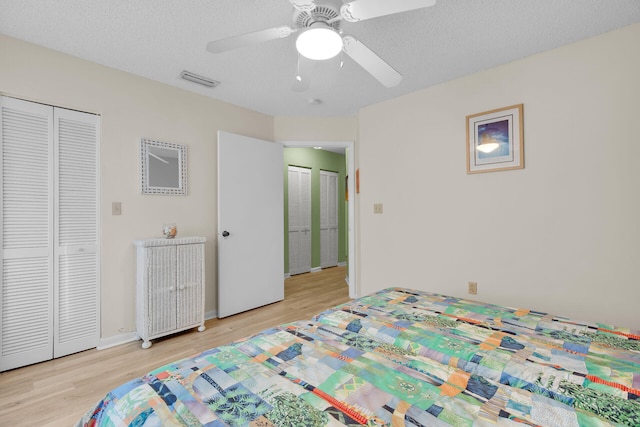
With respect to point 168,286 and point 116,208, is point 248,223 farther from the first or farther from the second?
point 116,208

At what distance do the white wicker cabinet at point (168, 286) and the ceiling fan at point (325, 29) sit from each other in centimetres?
183

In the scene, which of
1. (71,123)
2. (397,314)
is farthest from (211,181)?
(397,314)

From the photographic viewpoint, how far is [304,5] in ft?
4.55

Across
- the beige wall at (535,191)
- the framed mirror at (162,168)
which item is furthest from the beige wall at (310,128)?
the framed mirror at (162,168)

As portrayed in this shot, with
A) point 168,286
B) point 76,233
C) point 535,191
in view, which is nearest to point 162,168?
point 76,233

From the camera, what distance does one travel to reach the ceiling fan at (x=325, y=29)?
1365 mm

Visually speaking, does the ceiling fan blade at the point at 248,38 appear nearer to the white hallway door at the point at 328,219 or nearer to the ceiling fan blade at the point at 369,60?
the ceiling fan blade at the point at 369,60

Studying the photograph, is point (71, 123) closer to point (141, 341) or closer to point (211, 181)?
point (211, 181)

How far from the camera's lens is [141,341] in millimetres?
2734

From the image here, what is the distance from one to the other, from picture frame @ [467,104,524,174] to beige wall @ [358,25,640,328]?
0.20 ft

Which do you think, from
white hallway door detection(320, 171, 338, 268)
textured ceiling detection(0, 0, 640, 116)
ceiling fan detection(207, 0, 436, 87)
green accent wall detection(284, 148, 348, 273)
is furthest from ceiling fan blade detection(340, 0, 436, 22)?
white hallway door detection(320, 171, 338, 268)

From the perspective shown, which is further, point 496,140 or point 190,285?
point 190,285

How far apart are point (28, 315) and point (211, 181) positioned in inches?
72.1

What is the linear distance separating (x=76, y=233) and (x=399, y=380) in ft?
8.90
